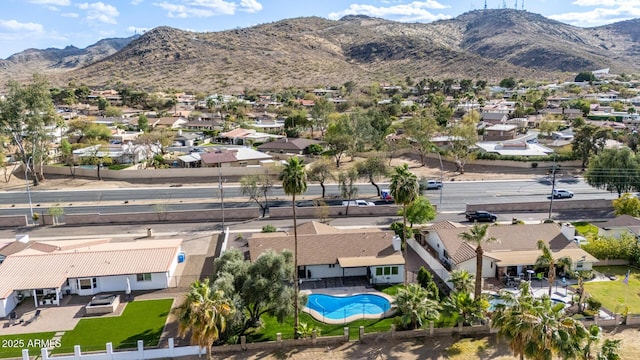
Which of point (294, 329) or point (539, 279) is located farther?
point (539, 279)

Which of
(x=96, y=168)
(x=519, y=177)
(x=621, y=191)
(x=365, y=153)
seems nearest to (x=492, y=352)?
(x=621, y=191)

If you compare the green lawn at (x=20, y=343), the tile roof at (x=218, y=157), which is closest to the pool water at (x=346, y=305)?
the green lawn at (x=20, y=343)

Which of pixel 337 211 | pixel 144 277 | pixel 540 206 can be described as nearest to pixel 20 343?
pixel 144 277

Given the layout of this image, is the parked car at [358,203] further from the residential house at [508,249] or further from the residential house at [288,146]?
the residential house at [288,146]

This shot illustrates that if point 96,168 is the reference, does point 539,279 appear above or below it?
below

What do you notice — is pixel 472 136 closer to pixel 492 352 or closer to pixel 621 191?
pixel 621 191

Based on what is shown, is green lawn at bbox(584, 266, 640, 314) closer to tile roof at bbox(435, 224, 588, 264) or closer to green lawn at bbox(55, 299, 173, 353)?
tile roof at bbox(435, 224, 588, 264)

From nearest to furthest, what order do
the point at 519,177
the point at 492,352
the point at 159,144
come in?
the point at 492,352 < the point at 519,177 < the point at 159,144

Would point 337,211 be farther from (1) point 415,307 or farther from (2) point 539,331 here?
(2) point 539,331
